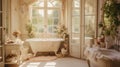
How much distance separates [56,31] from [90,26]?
1.93 meters

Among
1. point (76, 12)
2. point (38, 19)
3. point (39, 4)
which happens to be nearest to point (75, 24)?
point (76, 12)

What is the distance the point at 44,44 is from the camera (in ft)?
26.1

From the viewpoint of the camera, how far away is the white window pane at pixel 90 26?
7.02 metres

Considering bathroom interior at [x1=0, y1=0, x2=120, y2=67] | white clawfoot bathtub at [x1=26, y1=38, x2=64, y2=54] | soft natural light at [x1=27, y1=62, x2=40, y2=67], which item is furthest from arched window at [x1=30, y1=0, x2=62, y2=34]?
soft natural light at [x1=27, y1=62, x2=40, y2=67]

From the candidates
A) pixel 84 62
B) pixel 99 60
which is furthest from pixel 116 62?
pixel 84 62

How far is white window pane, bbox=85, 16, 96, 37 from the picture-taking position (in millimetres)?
7017

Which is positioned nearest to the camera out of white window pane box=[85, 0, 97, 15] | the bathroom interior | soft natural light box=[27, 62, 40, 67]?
the bathroom interior

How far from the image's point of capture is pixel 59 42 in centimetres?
803

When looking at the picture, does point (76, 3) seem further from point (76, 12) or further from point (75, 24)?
point (75, 24)

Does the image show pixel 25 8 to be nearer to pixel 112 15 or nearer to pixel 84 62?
pixel 84 62

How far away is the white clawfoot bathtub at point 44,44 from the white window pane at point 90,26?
124cm

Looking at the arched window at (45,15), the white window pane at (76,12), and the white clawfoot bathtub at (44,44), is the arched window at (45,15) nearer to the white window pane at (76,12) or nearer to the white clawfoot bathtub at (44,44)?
the white clawfoot bathtub at (44,44)

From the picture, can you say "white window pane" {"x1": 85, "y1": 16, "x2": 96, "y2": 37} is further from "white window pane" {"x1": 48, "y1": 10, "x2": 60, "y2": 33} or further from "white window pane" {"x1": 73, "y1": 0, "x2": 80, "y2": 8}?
"white window pane" {"x1": 48, "y1": 10, "x2": 60, "y2": 33}

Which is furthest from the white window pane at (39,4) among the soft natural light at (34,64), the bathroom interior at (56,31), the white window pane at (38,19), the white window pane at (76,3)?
the soft natural light at (34,64)
